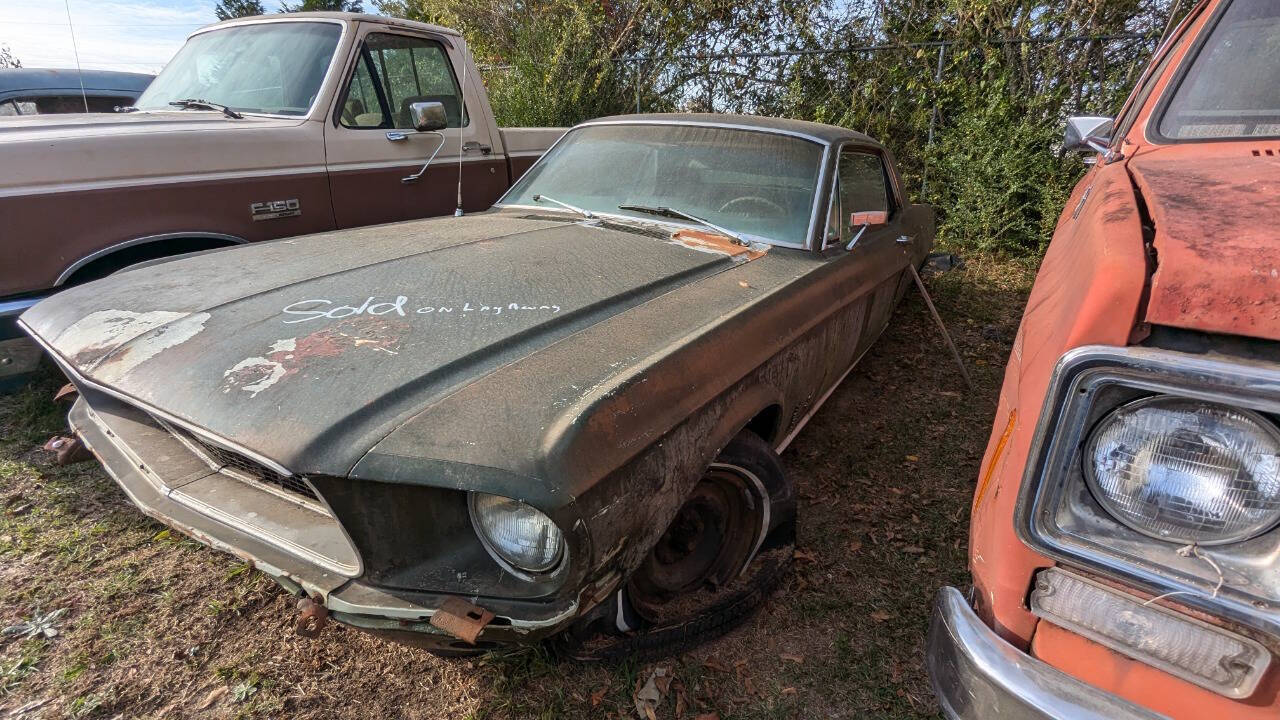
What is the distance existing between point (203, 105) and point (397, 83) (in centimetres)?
113

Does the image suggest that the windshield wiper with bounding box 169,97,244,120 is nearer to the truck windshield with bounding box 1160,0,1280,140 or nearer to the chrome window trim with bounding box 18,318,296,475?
the chrome window trim with bounding box 18,318,296,475

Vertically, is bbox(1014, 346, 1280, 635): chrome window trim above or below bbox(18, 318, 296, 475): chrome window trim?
above

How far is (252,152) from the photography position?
345 centimetres

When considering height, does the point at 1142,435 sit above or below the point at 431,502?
above

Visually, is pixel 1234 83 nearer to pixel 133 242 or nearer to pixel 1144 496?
pixel 1144 496

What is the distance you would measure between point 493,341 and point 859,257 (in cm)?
197

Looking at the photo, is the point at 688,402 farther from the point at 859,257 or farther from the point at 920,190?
the point at 920,190

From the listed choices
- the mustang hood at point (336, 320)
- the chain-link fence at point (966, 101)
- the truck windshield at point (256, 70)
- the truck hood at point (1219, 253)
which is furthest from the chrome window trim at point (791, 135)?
the chain-link fence at point (966, 101)

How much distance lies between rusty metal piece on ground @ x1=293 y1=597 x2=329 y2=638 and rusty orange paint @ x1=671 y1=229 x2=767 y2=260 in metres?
1.83

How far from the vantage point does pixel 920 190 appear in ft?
25.0

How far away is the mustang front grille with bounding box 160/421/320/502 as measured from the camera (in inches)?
68.8

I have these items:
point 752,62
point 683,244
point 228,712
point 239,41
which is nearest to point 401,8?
point 752,62

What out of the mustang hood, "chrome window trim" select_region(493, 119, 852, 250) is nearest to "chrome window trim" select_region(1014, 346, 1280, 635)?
the mustang hood

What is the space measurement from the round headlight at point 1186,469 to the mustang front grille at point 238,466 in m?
1.78
